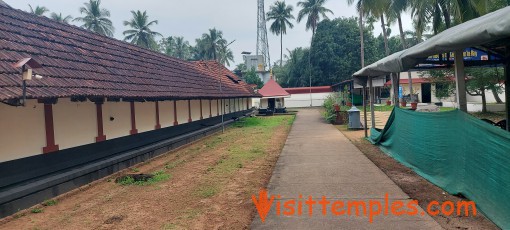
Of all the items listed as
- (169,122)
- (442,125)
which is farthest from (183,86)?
(442,125)

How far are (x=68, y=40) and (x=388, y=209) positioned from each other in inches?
378

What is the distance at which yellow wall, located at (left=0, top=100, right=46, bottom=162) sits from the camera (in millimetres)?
6207

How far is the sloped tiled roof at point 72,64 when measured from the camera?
265 inches

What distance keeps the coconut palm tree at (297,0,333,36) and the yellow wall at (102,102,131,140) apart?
5005 centimetres

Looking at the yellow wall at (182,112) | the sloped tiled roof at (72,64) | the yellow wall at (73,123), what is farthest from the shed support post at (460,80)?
the yellow wall at (182,112)

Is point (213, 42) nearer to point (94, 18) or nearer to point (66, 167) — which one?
point (94, 18)

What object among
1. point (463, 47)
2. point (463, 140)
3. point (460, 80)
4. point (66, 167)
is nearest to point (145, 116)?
point (66, 167)

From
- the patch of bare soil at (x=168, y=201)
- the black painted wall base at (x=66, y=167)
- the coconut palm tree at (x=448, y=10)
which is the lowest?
the patch of bare soil at (x=168, y=201)

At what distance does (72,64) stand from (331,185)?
698 cm

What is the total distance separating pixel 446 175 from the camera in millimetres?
6402

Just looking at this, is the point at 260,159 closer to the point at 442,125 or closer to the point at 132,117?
the point at 132,117

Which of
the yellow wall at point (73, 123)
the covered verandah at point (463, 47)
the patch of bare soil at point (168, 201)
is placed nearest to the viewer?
the covered verandah at point (463, 47)

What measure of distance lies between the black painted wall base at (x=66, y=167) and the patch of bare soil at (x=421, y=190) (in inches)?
271

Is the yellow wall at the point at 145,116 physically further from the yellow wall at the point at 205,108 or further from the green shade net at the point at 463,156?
the green shade net at the point at 463,156
